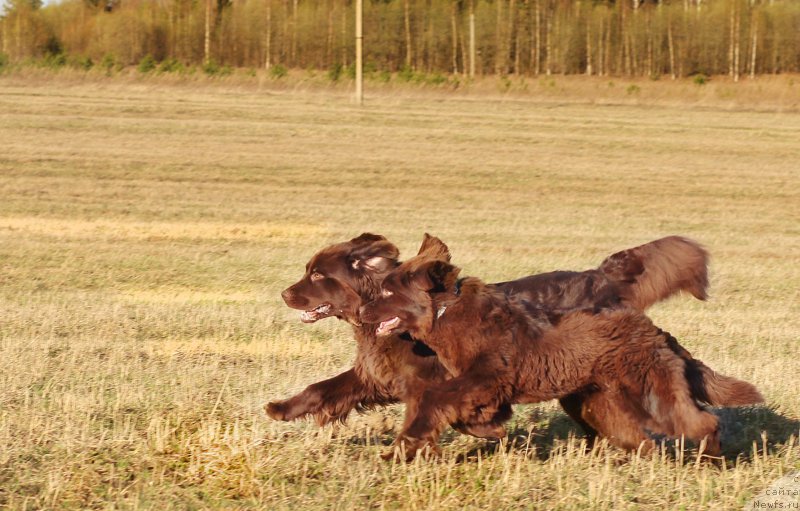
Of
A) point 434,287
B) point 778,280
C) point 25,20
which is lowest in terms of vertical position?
point 778,280

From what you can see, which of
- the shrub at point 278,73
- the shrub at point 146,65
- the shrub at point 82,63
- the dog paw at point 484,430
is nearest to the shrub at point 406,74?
the shrub at point 278,73

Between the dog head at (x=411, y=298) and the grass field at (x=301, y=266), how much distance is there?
72 cm

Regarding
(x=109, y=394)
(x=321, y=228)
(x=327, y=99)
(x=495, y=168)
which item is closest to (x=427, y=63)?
(x=327, y=99)

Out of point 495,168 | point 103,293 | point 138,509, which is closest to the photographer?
point 138,509

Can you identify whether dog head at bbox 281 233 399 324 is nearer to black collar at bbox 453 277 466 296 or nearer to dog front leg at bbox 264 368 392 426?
dog front leg at bbox 264 368 392 426

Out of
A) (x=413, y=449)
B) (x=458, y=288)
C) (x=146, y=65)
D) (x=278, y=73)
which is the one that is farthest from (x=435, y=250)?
(x=146, y=65)

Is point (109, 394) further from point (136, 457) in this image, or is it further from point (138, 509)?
point (138, 509)

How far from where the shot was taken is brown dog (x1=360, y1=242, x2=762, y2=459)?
6031mm

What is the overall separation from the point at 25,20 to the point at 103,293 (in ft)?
166

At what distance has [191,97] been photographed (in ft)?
134

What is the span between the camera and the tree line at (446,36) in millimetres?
55500

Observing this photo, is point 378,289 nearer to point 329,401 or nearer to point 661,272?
point 329,401

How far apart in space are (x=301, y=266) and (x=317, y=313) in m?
7.24

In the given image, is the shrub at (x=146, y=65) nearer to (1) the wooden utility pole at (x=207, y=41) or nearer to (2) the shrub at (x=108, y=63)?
(2) the shrub at (x=108, y=63)
